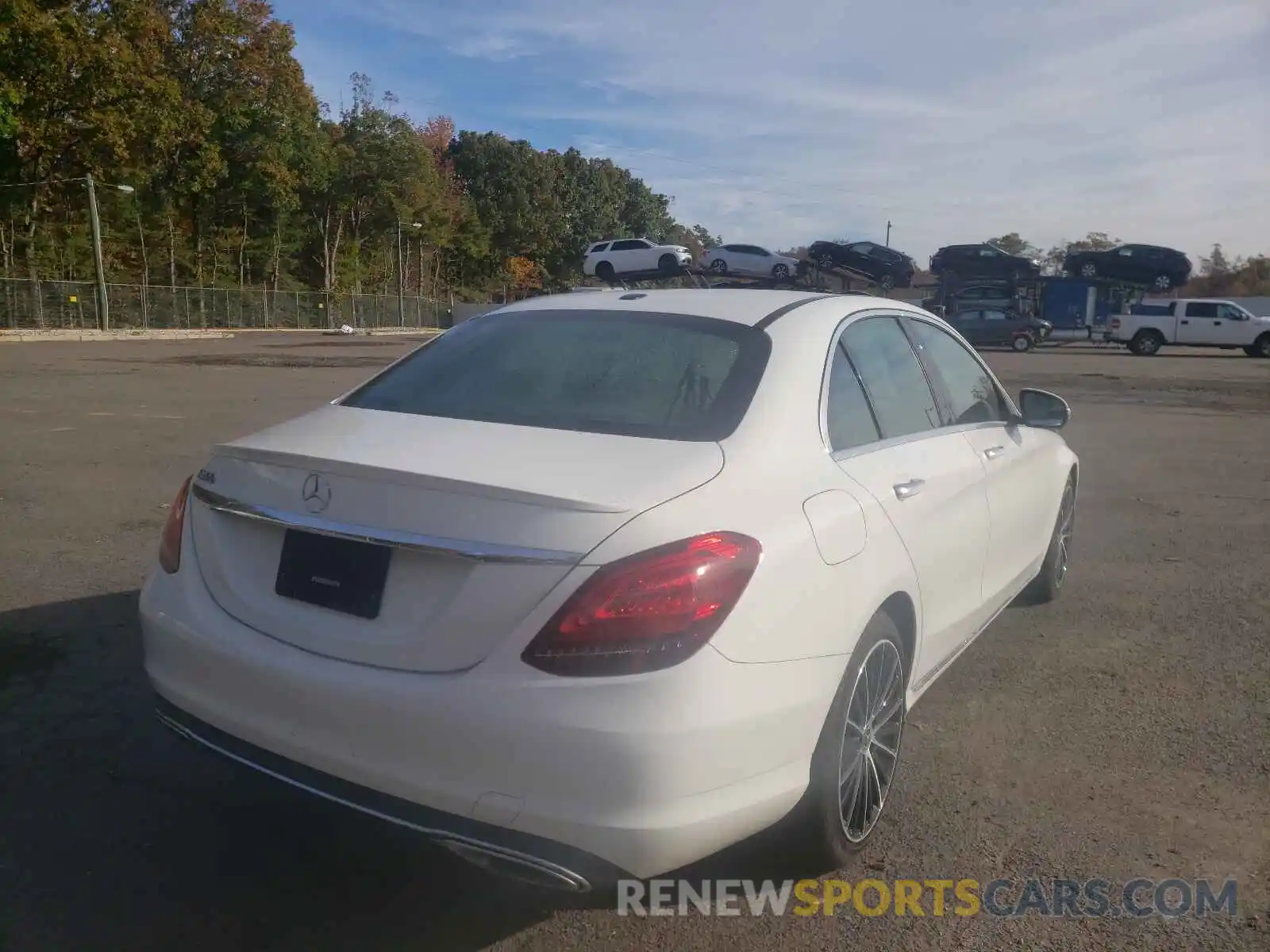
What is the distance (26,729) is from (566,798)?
2481 millimetres

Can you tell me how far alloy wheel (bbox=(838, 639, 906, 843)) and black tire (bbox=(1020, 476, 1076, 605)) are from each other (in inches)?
99.6

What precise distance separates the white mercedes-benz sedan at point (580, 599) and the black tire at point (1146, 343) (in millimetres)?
38146

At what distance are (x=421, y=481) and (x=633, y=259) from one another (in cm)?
3047

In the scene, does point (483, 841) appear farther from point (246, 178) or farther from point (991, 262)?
point (246, 178)

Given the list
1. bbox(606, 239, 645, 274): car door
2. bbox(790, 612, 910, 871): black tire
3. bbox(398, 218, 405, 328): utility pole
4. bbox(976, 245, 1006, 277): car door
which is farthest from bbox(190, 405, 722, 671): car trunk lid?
bbox(398, 218, 405, 328): utility pole

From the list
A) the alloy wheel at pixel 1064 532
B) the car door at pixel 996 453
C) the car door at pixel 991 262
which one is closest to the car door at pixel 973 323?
the car door at pixel 991 262

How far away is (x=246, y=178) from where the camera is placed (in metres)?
61.1

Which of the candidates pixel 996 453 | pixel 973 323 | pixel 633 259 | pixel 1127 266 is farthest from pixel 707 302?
pixel 1127 266

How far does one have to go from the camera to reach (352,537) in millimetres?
2621

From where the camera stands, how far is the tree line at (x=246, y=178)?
4472 centimetres

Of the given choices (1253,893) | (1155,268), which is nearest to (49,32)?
(1155,268)

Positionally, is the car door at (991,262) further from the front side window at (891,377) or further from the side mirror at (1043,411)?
the front side window at (891,377)

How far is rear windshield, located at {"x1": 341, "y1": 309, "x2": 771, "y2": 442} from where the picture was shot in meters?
3.13

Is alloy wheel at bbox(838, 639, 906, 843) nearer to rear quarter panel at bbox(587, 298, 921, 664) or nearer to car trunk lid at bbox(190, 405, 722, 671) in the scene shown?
rear quarter panel at bbox(587, 298, 921, 664)
